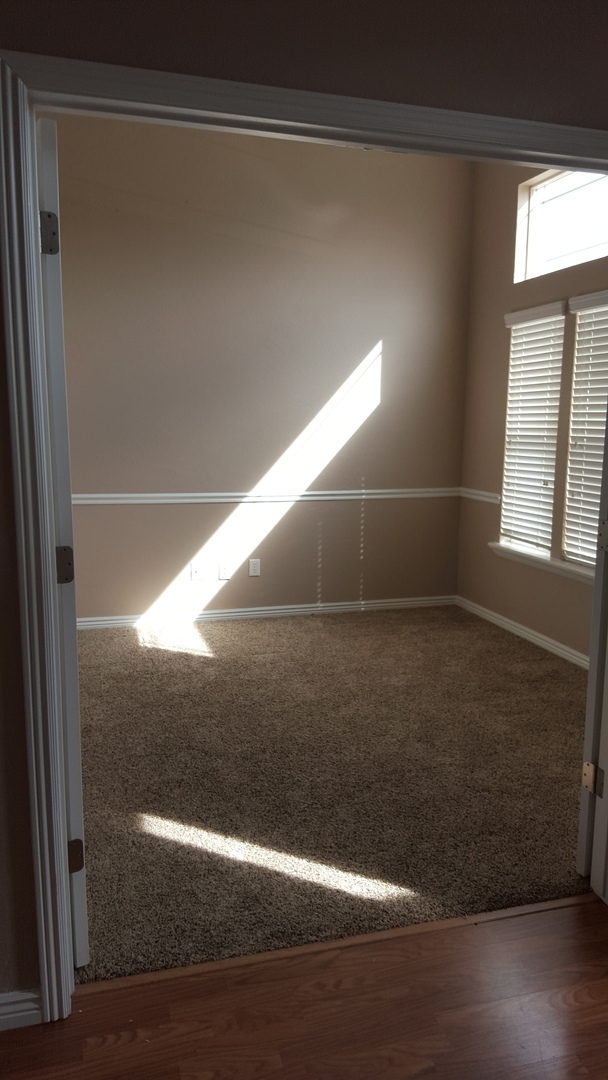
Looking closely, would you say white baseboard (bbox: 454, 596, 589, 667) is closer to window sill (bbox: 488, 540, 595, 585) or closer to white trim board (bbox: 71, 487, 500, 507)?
window sill (bbox: 488, 540, 595, 585)

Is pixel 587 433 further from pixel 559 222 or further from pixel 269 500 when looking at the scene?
pixel 269 500

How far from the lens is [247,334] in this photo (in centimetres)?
493

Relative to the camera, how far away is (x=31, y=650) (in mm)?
1718

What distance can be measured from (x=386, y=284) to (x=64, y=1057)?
464 cm

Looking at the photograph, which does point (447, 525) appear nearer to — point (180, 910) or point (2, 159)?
point (180, 910)

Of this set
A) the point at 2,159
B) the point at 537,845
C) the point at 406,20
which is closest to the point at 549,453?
the point at 537,845

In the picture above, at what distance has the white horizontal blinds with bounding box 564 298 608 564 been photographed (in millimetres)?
4039

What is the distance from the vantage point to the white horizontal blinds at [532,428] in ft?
14.7

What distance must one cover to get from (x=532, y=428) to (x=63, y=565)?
3.57 m

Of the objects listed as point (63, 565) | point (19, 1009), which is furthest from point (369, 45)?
point (19, 1009)

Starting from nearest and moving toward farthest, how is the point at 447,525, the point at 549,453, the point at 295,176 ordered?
the point at 549,453, the point at 295,176, the point at 447,525

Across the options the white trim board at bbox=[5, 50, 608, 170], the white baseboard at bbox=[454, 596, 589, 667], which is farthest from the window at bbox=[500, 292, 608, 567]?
the white trim board at bbox=[5, 50, 608, 170]

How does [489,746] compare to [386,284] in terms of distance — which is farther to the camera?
[386,284]

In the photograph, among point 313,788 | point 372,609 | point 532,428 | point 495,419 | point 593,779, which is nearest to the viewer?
point 593,779
